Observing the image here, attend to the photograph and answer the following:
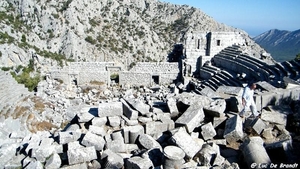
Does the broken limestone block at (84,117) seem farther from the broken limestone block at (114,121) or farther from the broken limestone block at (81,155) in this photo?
the broken limestone block at (81,155)

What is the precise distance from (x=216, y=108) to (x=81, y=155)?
11.1 feet

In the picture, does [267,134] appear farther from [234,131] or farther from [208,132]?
[208,132]

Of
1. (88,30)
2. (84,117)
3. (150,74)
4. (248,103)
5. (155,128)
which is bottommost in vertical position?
(150,74)

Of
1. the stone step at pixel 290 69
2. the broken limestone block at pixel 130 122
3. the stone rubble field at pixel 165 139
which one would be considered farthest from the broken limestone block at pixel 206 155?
the stone step at pixel 290 69

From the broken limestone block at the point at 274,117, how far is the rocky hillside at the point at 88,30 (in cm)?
2080

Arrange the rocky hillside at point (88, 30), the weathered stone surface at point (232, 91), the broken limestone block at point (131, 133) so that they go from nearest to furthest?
the broken limestone block at point (131, 133)
the weathered stone surface at point (232, 91)
the rocky hillside at point (88, 30)

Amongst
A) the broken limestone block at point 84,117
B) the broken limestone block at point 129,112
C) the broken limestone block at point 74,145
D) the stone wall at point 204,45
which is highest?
the stone wall at point 204,45

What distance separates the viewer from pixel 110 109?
6277 mm

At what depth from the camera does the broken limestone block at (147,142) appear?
529 cm

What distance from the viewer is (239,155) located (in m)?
5.18

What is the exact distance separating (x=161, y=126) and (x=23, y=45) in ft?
75.0

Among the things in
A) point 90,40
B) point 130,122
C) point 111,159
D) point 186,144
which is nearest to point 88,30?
point 90,40

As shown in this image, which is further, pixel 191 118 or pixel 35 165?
pixel 191 118

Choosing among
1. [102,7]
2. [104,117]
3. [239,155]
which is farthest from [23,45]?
[239,155]
